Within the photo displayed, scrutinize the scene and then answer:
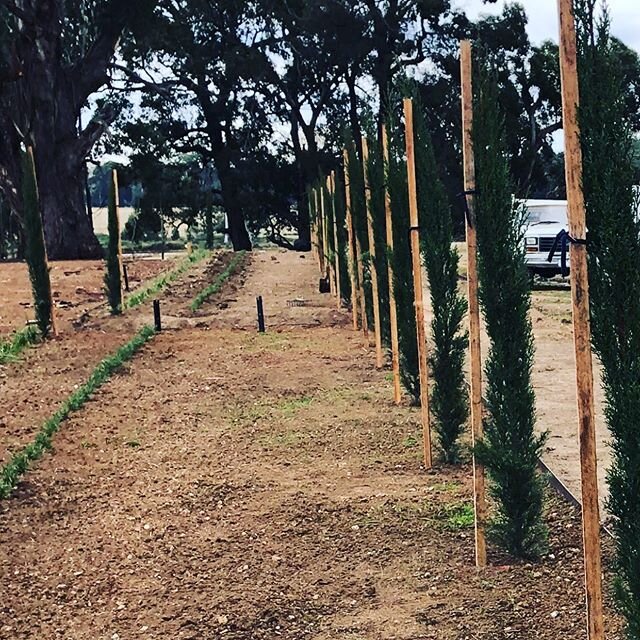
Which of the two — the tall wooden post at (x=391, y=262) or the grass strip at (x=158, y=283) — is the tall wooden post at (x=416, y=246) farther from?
the grass strip at (x=158, y=283)

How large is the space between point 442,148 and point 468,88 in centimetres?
3230

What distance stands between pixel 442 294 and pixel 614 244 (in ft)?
9.66

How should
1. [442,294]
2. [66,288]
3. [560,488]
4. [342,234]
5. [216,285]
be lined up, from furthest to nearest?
[216,285]
[66,288]
[342,234]
[442,294]
[560,488]

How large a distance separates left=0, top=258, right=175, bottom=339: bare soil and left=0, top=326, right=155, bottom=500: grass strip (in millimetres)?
2581

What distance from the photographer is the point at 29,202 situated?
12.6 metres

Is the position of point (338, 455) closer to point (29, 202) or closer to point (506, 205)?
point (506, 205)

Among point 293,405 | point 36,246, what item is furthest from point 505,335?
point 36,246

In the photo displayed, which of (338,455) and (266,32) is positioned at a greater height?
(266,32)

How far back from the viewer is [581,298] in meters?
3.05

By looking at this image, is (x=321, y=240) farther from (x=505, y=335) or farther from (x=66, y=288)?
(x=505, y=335)

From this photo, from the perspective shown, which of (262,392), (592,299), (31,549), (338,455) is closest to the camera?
(592,299)

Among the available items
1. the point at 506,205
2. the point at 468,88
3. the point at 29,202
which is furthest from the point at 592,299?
the point at 29,202

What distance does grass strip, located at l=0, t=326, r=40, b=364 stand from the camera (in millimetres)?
11179

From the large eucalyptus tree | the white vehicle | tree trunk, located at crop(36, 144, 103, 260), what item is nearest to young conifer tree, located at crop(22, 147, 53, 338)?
the white vehicle
